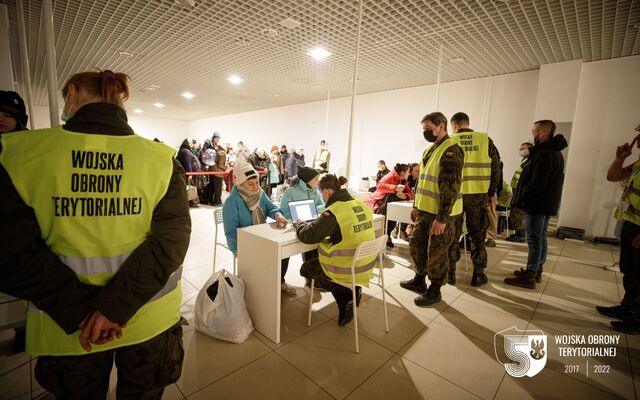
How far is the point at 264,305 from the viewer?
210cm

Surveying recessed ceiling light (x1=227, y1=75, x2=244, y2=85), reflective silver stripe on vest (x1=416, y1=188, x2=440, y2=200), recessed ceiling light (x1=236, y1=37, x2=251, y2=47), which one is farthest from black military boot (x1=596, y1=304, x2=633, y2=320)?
recessed ceiling light (x1=227, y1=75, x2=244, y2=85)

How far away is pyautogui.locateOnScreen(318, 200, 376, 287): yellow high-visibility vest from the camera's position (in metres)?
1.98

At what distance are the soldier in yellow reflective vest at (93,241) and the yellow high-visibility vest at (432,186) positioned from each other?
2.11 metres

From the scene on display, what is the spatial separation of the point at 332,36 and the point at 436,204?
2986mm

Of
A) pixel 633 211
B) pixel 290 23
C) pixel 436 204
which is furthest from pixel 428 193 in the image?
pixel 290 23

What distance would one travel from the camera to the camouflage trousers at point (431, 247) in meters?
2.52

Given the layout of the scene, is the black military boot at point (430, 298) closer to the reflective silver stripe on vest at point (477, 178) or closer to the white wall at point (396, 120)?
the reflective silver stripe on vest at point (477, 178)

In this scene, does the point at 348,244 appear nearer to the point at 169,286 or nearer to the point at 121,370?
the point at 169,286

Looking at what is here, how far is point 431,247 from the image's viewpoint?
8.38 feet

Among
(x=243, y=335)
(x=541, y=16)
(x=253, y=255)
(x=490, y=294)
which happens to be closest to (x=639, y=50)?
(x=541, y=16)

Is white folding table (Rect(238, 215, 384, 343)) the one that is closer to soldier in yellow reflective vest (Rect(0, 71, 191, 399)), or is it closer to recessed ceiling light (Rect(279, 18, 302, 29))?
soldier in yellow reflective vest (Rect(0, 71, 191, 399))

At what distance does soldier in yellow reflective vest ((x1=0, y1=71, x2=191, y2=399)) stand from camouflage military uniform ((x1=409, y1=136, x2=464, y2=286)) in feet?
6.74

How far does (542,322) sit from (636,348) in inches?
22.2

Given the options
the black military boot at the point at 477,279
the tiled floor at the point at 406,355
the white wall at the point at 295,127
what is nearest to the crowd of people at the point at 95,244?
the tiled floor at the point at 406,355
